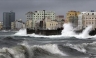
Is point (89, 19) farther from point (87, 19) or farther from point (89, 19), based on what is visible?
point (87, 19)

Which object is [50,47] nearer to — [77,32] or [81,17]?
→ [77,32]

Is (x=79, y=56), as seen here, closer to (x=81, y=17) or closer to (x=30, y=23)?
(x=81, y=17)

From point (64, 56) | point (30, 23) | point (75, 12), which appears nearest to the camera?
point (64, 56)

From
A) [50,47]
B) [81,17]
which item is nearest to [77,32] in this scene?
[81,17]

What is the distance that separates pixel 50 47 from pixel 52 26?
82.8 metres

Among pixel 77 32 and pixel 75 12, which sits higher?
pixel 75 12

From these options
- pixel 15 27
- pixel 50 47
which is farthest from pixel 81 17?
pixel 15 27

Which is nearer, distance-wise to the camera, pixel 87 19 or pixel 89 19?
pixel 89 19

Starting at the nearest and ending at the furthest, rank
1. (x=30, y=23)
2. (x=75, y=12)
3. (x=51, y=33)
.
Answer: (x=51, y=33) → (x=75, y=12) → (x=30, y=23)

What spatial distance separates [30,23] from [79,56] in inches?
4545

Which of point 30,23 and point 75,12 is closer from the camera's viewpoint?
point 75,12

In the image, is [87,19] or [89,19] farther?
[87,19]

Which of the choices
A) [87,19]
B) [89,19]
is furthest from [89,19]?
[87,19]

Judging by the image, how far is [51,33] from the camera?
7744 centimetres
